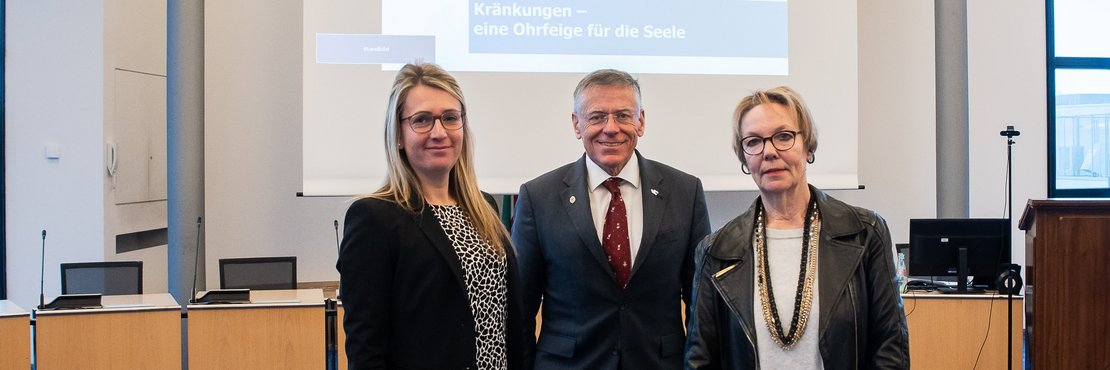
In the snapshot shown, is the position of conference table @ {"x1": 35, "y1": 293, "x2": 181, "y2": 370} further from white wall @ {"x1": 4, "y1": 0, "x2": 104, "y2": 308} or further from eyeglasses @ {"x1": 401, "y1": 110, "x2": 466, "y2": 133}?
eyeglasses @ {"x1": 401, "y1": 110, "x2": 466, "y2": 133}

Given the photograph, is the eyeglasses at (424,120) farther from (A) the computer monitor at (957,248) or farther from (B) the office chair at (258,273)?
(B) the office chair at (258,273)

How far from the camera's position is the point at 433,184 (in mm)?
2006

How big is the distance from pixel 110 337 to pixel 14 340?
38cm

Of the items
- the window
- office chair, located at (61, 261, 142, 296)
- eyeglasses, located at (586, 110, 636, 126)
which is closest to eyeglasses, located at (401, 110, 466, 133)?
eyeglasses, located at (586, 110, 636, 126)

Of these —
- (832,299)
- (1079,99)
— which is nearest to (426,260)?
(832,299)

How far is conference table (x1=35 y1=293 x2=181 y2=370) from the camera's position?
156 inches

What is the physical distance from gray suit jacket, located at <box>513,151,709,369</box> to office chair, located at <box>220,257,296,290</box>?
3.00 metres

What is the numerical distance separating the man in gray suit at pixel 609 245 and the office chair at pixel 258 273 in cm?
299

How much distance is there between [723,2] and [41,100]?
4.64m

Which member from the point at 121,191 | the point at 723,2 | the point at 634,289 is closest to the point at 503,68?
the point at 723,2

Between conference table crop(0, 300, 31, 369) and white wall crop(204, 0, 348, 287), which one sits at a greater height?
white wall crop(204, 0, 348, 287)

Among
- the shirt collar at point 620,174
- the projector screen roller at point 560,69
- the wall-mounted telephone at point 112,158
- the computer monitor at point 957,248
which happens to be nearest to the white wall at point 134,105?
the wall-mounted telephone at point 112,158

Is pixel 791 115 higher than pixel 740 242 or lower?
higher

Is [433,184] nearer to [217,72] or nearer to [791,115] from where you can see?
[791,115]
